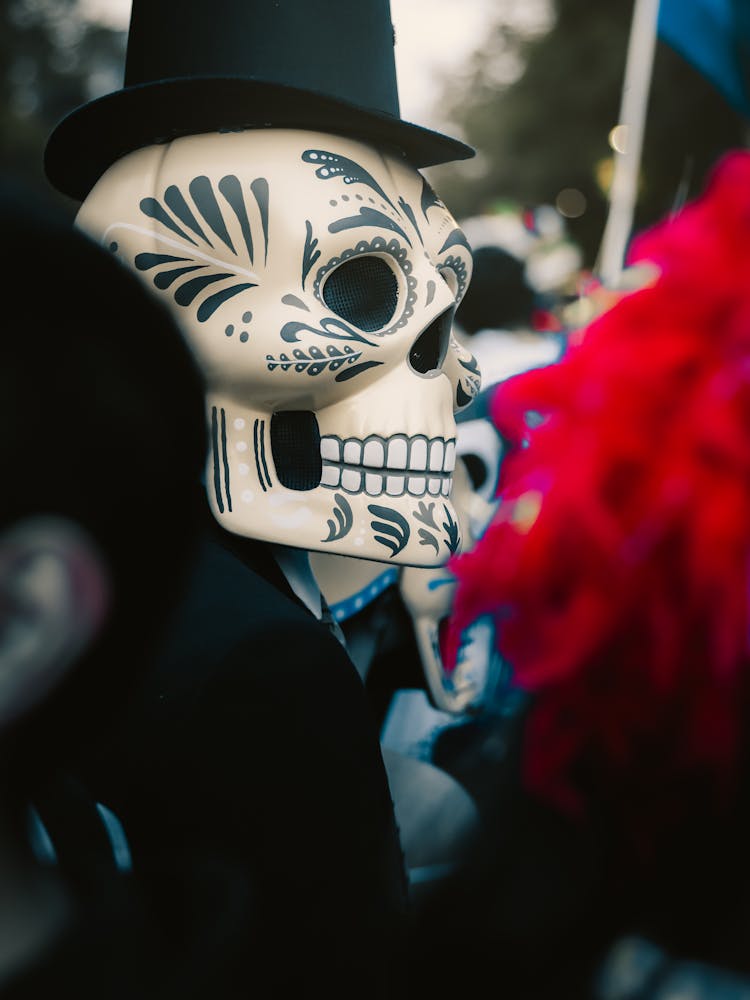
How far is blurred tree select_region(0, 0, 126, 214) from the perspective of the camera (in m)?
19.0

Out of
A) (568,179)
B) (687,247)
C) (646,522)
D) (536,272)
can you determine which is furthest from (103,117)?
(568,179)

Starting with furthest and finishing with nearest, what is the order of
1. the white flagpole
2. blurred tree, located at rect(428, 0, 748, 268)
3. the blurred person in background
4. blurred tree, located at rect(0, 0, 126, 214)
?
1. blurred tree, located at rect(0, 0, 126, 214)
2. blurred tree, located at rect(428, 0, 748, 268)
3. the white flagpole
4. the blurred person in background

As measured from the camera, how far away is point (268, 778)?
1.25 metres

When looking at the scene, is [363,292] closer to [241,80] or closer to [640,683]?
[241,80]

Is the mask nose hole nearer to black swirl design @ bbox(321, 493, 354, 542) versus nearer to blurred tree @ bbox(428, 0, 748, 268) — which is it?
black swirl design @ bbox(321, 493, 354, 542)

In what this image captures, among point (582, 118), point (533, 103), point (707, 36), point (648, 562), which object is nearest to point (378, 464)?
point (648, 562)

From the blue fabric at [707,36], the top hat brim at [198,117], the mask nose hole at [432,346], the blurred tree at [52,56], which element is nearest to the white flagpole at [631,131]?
the blue fabric at [707,36]

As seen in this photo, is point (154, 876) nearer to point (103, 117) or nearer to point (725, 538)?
point (725, 538)

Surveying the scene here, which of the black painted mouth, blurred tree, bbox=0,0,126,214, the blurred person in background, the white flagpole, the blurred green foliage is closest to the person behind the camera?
the blurred person in background

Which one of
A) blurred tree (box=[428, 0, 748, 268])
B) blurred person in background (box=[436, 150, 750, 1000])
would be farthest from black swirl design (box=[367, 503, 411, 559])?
blurred tree (box=[428, 0, 748, 268])

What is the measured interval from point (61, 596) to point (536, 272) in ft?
15.2

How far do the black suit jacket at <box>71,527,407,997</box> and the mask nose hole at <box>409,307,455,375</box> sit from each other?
0.52 metres

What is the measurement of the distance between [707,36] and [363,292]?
8.00 feet

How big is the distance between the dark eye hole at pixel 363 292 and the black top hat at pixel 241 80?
0.66ft
